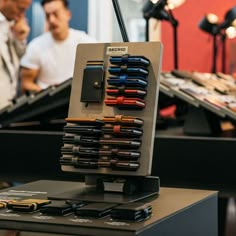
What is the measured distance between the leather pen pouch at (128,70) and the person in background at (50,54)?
1576mm

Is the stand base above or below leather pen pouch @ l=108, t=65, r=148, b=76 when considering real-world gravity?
below

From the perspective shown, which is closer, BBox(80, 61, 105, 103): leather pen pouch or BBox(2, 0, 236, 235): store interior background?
BBox(80, 61, 105, 103): leather pen pouch

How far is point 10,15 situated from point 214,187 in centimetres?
144

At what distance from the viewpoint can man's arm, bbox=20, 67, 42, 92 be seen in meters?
2.98

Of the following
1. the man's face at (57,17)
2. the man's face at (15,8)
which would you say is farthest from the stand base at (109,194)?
the man's face at (57,17)

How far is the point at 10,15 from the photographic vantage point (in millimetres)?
2838

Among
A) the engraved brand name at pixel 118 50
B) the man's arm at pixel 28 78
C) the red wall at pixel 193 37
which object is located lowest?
the engraved brand name at pixel 118 50

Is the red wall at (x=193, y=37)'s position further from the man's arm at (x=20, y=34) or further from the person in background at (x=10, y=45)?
the person in background at (x=10, y=45)

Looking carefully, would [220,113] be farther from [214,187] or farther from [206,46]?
[206,46]

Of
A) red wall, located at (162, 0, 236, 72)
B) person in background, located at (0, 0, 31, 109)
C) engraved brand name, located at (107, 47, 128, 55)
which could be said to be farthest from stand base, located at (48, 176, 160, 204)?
red wall, located at (162, 0, 236, 72)

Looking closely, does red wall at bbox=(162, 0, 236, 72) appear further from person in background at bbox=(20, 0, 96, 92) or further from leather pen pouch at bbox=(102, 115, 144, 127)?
leather pen pouch at bbox=(102, 115, 144, 127)

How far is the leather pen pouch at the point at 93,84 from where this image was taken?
113 cm

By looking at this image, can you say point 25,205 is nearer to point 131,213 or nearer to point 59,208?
point 59,208

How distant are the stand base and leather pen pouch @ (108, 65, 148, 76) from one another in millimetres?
185
